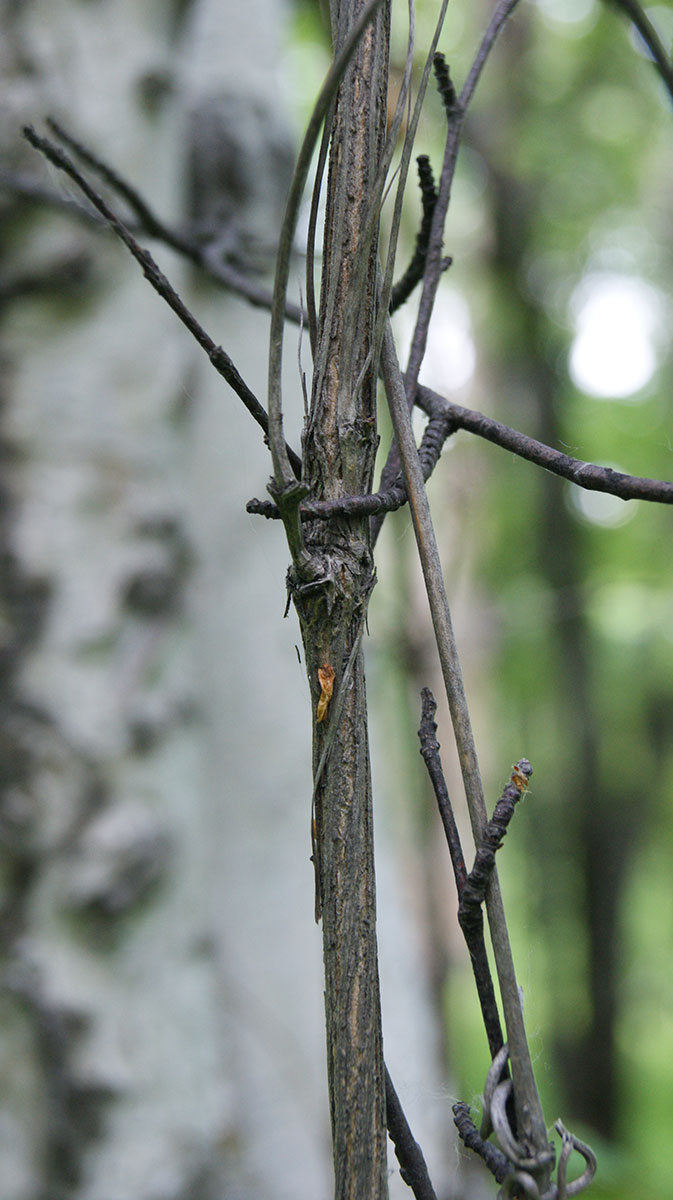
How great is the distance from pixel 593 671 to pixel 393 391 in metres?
2.45

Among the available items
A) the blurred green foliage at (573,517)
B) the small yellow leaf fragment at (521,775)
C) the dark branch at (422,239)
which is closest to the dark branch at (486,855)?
the small yellow leaf fragment at (521,775)

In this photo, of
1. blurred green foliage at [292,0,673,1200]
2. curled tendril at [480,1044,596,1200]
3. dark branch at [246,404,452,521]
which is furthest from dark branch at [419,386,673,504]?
blurred green foliage at [292,0,673,1200]

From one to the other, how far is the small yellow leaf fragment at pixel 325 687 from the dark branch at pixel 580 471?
7 cm

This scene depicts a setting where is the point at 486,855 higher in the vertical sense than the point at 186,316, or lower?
lower

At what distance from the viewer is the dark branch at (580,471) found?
0.66 feet

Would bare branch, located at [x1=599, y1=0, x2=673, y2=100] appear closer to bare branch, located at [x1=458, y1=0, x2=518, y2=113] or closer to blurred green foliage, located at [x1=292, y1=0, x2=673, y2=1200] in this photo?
bare branch, located at [x1=458, y1=0, x2=518, y2=113]

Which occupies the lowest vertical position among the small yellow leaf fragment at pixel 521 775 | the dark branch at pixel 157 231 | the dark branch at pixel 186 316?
the small yellow leaf fragment at pixel 521 775

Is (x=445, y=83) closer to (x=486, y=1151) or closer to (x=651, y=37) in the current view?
(x=651, y=37)

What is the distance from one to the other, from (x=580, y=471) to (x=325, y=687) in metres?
0.08

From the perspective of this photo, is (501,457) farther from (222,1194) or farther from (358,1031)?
(358,1031)

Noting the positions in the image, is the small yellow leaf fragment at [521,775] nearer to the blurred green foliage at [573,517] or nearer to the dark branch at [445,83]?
the dark branch at [445,83]

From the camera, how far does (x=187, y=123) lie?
0.84 m

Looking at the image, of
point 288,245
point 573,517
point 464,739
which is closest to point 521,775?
point 464,739

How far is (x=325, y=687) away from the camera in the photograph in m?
0.21
